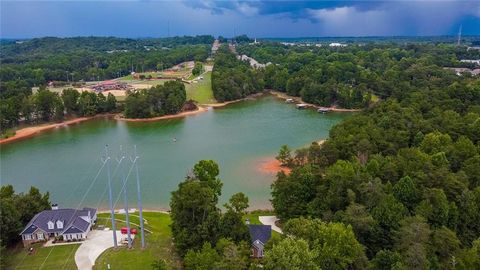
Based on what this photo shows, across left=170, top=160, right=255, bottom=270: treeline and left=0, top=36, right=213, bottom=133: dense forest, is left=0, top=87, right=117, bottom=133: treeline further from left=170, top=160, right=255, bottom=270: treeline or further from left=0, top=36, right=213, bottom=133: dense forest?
left=170, top=160, right=255, bottom=270: treeline

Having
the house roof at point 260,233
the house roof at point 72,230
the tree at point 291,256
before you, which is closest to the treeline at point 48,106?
the house roof at point 72,230

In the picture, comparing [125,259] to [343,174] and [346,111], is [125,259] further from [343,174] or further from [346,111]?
[346,111]

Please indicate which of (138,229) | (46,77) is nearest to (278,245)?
(138,229)

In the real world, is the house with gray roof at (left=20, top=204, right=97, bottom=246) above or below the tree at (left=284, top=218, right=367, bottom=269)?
below

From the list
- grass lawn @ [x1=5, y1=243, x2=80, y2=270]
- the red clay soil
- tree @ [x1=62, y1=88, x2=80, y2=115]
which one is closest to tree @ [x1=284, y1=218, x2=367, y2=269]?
grass lawn @ [x1=5, y1=243, x2=80, y2=270]

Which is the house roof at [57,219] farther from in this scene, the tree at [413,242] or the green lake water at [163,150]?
the tree at [413,242]
